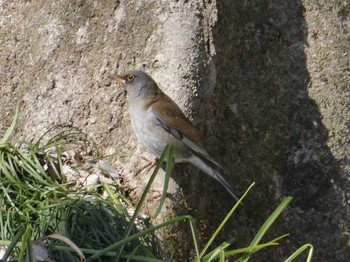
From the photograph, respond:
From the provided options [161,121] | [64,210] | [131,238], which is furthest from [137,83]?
[131,238]

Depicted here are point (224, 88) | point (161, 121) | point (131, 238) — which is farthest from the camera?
point (224, 88)

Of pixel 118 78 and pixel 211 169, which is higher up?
pixel 118 78

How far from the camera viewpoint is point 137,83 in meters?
6.98

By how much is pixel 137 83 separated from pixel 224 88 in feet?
2.58

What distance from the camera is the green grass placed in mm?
5926

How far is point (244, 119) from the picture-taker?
7.51 m

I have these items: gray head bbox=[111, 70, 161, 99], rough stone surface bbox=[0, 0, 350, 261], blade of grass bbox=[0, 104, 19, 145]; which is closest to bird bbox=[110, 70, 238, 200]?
gray head bbox=[111, 70, 161, 99]

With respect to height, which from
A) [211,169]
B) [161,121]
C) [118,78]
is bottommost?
[211,169]

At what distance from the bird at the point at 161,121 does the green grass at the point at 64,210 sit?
0.39 metres

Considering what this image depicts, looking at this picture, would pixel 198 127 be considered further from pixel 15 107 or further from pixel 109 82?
pixel 15 107

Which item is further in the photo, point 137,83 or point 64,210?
point 137,83

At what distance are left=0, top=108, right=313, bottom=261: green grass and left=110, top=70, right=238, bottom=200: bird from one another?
0.39 m

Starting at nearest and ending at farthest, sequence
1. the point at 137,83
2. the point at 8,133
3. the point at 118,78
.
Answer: the point at 8,133 → the point at 137,83 → the point at 118,78

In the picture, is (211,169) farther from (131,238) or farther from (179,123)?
(131,238)
